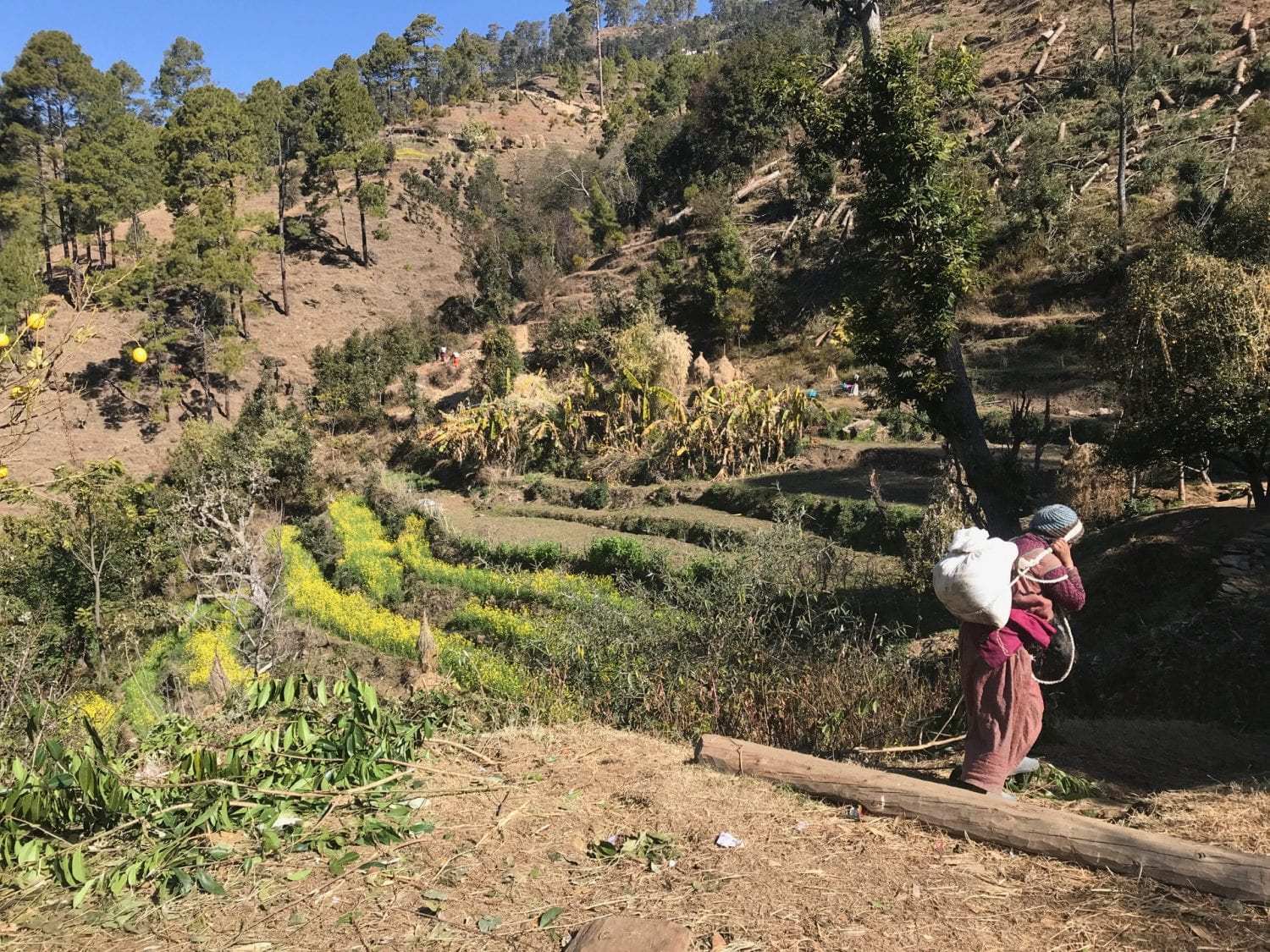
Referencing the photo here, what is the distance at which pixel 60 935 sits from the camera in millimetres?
2803

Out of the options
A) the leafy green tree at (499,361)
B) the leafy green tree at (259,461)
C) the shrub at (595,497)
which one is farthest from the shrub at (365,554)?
the leafy green tree at (499,361)

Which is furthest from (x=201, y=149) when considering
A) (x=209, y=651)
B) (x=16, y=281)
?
(x=209, y=651)

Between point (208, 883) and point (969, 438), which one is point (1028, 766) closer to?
point (208, 883)

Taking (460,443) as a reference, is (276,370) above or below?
above

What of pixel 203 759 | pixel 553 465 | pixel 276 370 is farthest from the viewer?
pixel 276 370

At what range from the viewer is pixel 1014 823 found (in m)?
3.03

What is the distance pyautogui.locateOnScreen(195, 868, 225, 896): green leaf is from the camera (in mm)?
2990

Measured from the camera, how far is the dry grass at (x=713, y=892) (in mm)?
2609

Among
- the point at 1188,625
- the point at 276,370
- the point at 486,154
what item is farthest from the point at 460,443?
the point at 486,154

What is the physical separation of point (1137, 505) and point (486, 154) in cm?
4549

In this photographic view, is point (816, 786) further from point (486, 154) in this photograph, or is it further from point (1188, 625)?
point (486, 154)

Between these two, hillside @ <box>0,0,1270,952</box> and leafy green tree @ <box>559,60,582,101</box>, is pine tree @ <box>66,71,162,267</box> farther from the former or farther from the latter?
leafy green tree @ <box>559,60,582,101</box>

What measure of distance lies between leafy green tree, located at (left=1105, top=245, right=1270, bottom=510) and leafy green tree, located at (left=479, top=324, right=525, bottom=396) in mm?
19615

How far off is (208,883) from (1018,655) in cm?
326
